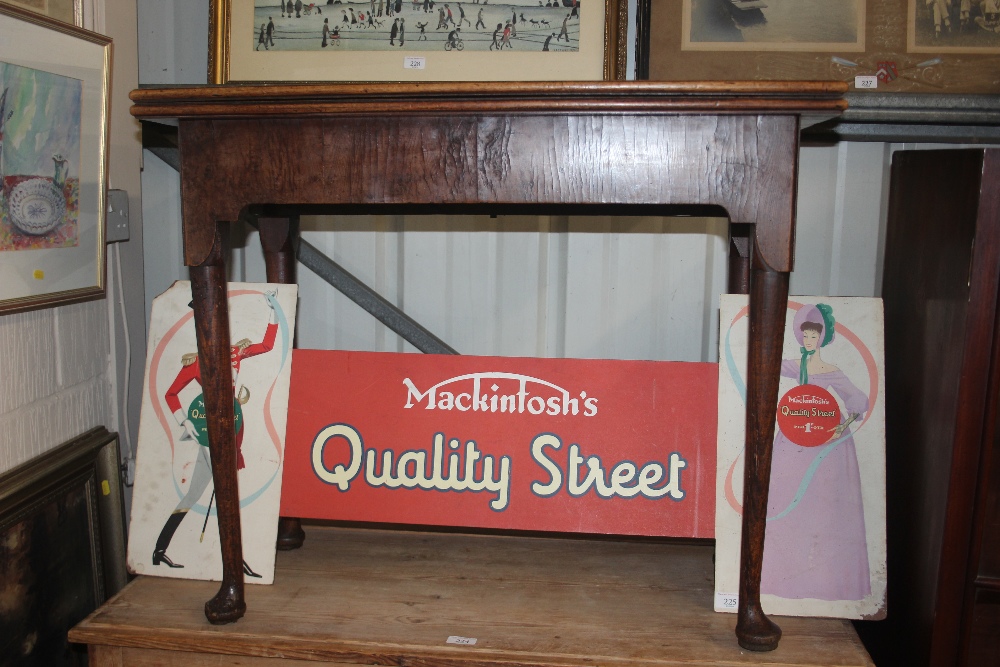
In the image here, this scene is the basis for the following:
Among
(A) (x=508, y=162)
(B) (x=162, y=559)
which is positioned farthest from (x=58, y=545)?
(A) (x=508, y=162)

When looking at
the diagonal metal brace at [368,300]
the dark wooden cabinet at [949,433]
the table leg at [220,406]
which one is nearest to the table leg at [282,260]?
the diagonal metal brace at [368,300]

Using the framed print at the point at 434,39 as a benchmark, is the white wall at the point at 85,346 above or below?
below

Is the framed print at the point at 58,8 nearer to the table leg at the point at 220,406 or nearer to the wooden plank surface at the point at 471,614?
the table leg at the point at 220,406

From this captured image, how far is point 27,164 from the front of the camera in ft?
4.24

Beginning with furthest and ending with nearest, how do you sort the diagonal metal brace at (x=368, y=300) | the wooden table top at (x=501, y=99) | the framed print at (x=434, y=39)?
the diagonal metal brace at (x=368, y=300)
the framed print at (x=434, y=39)
the wooden table top at (x=501, y=99)

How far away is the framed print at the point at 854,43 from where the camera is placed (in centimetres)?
159

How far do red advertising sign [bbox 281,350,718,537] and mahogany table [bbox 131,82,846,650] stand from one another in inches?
10.5

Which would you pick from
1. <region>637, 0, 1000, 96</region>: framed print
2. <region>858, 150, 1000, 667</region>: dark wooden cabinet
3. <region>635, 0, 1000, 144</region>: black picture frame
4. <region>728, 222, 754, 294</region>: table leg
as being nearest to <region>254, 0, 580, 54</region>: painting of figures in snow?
<region>635, 0, 1000, 144</region>: black picture frame

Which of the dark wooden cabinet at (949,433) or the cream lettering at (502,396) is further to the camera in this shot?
the cream lettering at (502,396)

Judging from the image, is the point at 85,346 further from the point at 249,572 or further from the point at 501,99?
the point at 501,99

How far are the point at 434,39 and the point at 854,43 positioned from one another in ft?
2.77

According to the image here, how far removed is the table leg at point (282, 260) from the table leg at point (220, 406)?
297 mm

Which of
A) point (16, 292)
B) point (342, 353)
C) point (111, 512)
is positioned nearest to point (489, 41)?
point (342, 353)

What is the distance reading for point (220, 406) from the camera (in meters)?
1.20
